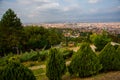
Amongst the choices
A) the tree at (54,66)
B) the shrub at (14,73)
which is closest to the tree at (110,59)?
the tree at (54,66)

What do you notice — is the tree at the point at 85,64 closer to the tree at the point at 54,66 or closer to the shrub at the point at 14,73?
the tree at the point at 54,66

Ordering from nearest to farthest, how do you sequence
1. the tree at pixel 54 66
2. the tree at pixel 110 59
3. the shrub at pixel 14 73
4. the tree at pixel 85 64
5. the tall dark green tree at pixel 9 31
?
the shrub at pixel 14 73, the tree at pixel 54 66, the tree at pixel 85 64, the tree at pixel 110 59, the tall dark green tree at pixel 9 31

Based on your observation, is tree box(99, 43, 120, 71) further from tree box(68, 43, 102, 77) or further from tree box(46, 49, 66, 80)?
tree box(46, 49, 66, 80)

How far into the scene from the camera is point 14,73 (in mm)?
10977

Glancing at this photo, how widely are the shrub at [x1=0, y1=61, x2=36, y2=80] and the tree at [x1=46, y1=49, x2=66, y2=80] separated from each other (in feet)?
4.78

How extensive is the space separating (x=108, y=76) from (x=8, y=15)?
28891 mm

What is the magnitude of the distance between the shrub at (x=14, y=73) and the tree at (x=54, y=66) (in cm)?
146

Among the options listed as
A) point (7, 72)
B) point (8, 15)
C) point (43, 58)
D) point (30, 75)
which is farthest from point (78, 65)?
point (8, 15)

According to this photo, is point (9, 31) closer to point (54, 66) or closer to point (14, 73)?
point (54, 66)

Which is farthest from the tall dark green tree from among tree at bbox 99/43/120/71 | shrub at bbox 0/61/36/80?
shrub at bbox 0/61/36/80

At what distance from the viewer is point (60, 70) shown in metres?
12.6

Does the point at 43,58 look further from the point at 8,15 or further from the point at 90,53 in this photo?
the point at 8,15

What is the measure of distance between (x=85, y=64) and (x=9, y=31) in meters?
28.0

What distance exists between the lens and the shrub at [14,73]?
10.9 m
